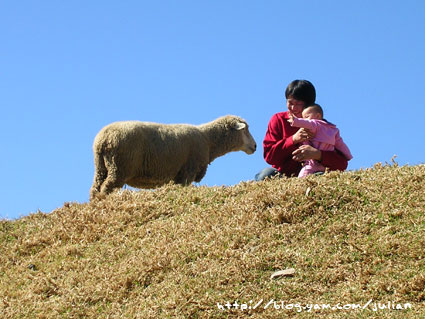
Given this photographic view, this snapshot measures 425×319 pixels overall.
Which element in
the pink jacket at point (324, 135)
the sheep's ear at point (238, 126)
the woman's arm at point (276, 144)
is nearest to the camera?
the pink jacket at point (324, 135)

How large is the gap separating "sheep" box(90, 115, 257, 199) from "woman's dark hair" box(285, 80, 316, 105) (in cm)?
435

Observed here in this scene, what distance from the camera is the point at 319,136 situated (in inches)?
360

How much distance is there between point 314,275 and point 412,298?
3.16 feet

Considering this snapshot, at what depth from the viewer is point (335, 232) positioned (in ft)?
24.4

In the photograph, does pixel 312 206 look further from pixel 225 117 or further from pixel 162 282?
pixel 225 117

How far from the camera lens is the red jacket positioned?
9.33 metres

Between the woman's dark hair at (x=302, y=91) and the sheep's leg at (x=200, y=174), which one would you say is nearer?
the woman's dark hair at (x=302, y=91)

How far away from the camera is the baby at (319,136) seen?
29.8 feet

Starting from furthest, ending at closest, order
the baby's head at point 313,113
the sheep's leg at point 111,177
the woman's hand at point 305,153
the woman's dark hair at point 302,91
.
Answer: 1. the sheep's leg at point 111,177
2. the woman's dark hair at point 302,91
3. the baby's head at point 313,113
4. the woman's hand at point 305,153

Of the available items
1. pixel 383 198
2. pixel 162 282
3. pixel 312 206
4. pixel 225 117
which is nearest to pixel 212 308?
pixel 162 282

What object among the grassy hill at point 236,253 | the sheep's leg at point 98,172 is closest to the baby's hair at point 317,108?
the grassy hill at point 236,253

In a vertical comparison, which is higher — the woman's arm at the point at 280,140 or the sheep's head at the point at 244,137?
the sheep's head at the point at 244,137

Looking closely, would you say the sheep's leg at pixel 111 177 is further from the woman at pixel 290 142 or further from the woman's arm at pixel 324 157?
the woman's arm at pixel 324 157

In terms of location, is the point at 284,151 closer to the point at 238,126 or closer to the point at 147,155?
the point at 147,155
